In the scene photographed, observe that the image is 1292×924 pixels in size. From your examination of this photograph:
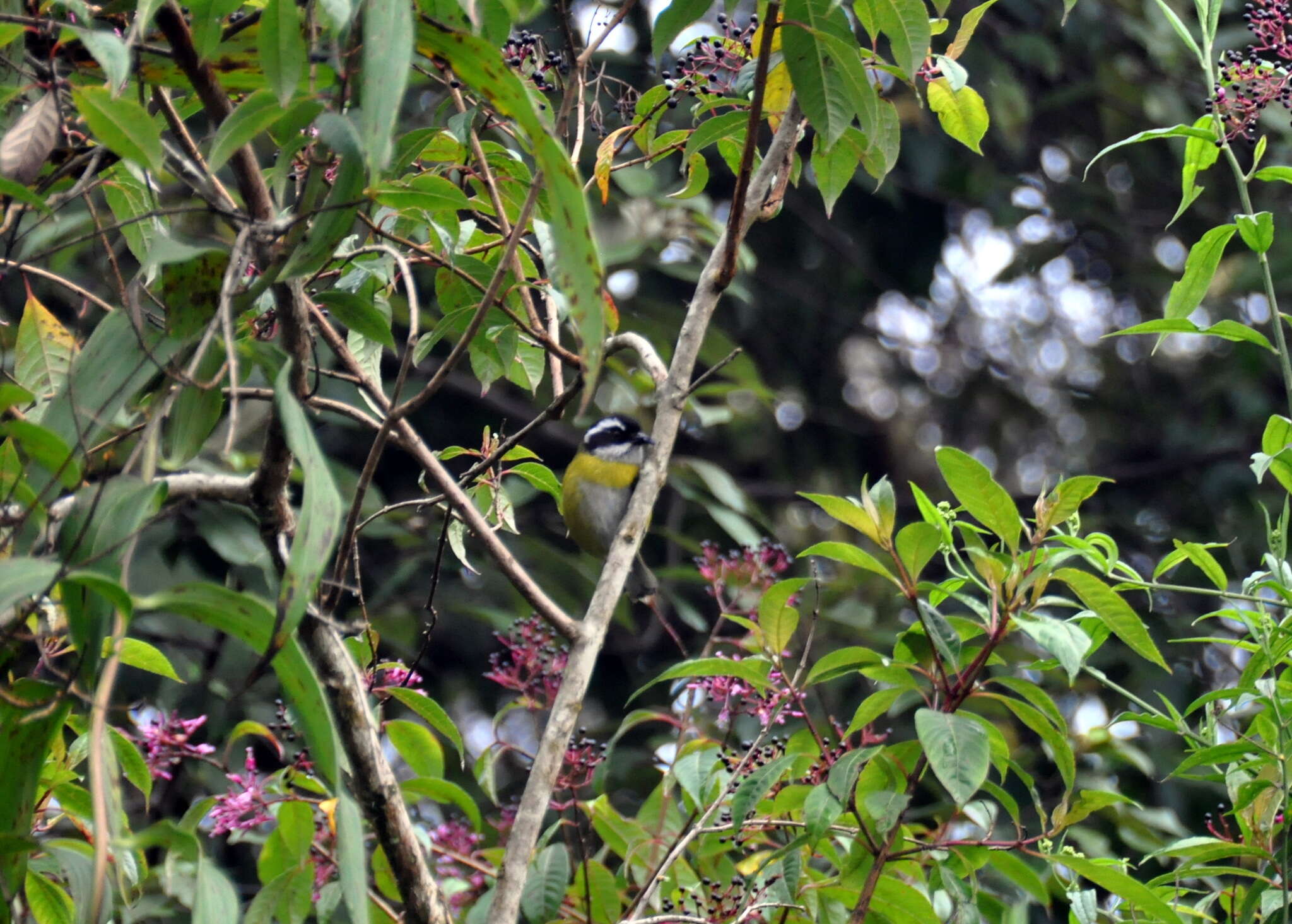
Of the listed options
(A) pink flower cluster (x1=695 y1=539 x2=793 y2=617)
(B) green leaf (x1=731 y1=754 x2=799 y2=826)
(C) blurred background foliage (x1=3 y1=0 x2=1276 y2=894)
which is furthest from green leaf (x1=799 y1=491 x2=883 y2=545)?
(C) blurred background foliage (x1=3 y1=0 x2=1276 y2=894)

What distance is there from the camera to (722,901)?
1.69 metres

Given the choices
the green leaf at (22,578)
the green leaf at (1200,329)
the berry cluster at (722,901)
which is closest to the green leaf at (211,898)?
the green leaf at (22,578)

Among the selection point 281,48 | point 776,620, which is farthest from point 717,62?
point 281,48

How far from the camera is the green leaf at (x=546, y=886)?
69.6 inches

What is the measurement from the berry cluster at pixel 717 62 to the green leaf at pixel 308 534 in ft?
3.48

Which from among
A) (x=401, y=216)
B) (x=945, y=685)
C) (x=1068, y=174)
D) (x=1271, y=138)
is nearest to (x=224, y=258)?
(x=401, y=216)

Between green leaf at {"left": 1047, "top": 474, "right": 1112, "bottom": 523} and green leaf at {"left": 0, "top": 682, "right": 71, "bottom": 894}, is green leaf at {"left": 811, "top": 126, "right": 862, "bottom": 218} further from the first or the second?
green leaf at {"left": 0, "top": 682, "right": 71, "bottom": 894}

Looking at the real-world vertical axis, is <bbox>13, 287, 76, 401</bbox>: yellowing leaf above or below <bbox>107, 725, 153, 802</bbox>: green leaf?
above

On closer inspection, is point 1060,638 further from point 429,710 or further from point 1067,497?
point 429,710

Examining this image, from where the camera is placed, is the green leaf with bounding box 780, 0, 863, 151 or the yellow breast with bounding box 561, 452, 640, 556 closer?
the green leaf with bounding box 780, 0, 863, 151

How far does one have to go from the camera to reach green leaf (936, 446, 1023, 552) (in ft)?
4.83

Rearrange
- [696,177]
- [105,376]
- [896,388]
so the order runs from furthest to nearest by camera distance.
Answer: [896,388] < [696,177] < [105,376]

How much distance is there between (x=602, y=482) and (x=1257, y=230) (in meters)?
3.13

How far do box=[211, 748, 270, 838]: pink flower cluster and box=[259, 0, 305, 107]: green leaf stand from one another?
93 centimetres
